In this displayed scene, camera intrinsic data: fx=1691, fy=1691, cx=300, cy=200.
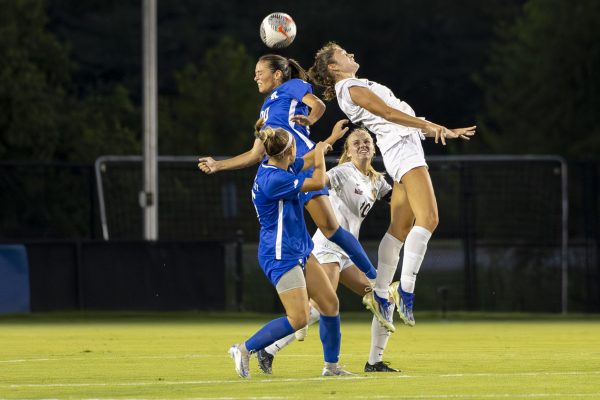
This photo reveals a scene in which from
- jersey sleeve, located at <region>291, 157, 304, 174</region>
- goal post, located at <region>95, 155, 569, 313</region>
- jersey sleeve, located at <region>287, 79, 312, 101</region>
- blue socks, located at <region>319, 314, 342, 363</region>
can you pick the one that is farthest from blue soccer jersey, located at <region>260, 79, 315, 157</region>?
goal post, located at <region>95, 155, 569, 313</region>

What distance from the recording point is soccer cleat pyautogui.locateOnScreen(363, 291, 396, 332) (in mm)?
13984

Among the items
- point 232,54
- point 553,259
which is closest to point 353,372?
point 553,259

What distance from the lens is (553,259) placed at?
27219 millimetres

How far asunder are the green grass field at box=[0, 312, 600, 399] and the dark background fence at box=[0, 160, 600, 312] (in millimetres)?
2747

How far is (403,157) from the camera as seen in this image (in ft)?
46.8

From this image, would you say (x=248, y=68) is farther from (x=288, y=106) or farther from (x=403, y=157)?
(x=403, y=157)

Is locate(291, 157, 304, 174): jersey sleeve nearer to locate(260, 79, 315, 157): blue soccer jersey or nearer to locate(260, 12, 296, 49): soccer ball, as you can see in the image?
locate(260, 79, 315, 157): blue soccer jersey

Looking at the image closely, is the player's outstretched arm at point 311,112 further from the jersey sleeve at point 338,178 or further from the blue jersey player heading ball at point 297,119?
the jersey sleeve at point 338,178

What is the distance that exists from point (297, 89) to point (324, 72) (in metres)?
0.30

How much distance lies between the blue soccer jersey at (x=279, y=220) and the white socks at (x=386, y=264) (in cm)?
131

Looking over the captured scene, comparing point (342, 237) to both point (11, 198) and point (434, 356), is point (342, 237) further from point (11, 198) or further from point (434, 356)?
point (11, 198)

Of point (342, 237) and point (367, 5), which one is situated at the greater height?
point (367, 5)

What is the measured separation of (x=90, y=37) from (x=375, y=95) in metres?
56.8

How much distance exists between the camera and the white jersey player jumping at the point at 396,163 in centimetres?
1405
